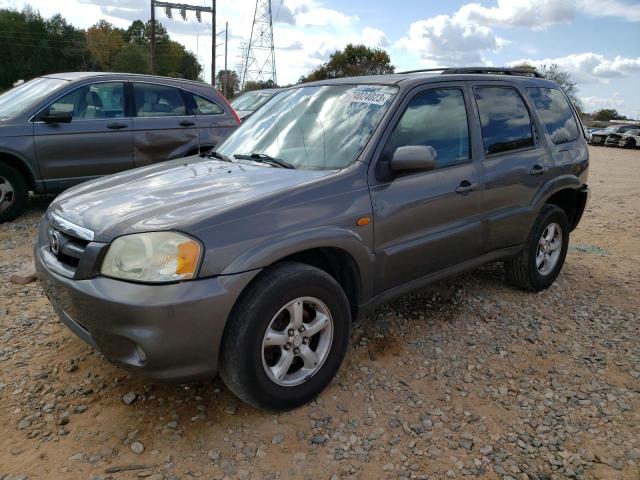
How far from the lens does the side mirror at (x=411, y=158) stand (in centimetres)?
300

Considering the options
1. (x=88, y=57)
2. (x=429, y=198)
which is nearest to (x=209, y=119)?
(x=429, y=198)

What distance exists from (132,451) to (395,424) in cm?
131

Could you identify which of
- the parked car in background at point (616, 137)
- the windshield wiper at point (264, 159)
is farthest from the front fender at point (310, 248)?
the parked car in background at point (616, 137)

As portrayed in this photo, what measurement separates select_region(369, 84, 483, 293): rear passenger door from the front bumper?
1.03 m

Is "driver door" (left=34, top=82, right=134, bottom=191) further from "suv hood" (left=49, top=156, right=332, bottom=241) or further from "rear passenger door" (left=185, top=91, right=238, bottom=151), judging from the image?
"suv hood" (left=49, top=156, right=332, bottom=241)

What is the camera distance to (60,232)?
2.78m

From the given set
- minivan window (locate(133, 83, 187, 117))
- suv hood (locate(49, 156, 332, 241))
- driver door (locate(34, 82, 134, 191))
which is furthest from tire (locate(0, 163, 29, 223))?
suv hood (locate(49, 156, 332, 241))

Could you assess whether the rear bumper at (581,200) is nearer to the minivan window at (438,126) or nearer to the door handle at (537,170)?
the door handle at (537,170)

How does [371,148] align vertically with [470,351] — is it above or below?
above

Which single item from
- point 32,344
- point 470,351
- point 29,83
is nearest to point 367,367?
point 470,351

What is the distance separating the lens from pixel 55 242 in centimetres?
280

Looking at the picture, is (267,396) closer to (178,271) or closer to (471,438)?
(178,271)

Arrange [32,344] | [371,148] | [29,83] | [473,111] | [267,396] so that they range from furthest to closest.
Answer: [29,83] → [473,111] → [32,344] → [371,148] → [267,396]

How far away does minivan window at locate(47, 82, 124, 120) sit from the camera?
6.15 meters
